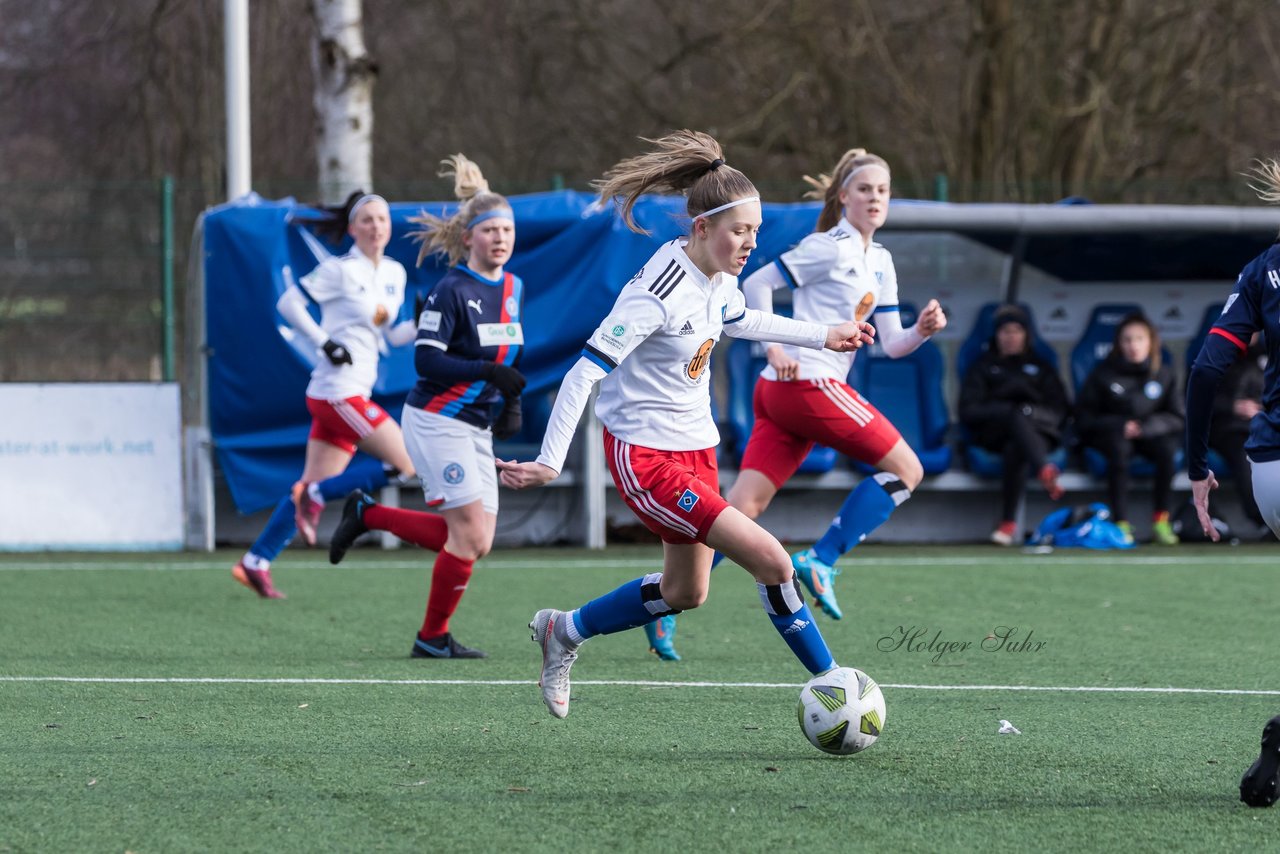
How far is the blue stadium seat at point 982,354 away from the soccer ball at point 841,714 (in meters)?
7.28

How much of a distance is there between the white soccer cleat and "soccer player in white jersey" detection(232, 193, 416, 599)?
11.6 ft

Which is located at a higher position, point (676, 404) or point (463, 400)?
point (676, 404)

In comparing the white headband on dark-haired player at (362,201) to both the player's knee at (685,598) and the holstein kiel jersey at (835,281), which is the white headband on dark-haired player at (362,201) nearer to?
the holstein kiel jersey at (835,281)

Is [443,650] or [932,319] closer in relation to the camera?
[932,319]

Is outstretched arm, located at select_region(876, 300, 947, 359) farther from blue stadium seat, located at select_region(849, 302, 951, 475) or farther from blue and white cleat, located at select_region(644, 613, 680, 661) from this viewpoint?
blue stadium seat, located at select_region(849, 302, 951, 475)

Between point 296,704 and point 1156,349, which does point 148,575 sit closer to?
point 296,704

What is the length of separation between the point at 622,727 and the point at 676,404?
1045mm

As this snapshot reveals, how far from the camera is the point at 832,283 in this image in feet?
24.6

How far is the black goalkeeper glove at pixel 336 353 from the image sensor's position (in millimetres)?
8594

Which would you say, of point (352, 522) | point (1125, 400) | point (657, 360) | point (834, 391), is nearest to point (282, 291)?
point (352, 522)

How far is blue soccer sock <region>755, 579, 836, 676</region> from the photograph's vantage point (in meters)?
4.87

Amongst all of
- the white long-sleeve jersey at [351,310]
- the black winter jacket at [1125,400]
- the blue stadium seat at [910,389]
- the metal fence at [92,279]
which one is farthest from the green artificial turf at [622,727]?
the metal fence at [92,279]

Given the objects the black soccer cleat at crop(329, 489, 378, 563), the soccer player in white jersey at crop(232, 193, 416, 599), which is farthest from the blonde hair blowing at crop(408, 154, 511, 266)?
the soccer player in white jersey at crop(232, 193, 416, 599)

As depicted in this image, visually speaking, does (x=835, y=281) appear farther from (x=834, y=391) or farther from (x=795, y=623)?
(x=795, y=623)
